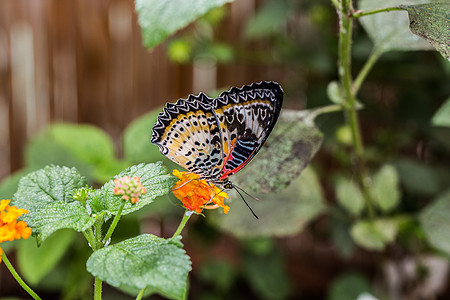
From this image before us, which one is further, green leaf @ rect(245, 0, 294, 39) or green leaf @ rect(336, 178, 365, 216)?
green leaf @ rect(245, 0, 294, 39)

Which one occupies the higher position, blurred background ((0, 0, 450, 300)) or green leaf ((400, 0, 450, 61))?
green leaf ((400, 0, 450, 61))

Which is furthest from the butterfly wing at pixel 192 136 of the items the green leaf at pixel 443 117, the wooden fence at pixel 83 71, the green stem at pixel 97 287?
the wooden fence at pixel 83 71

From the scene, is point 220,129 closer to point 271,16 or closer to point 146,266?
point 146,266

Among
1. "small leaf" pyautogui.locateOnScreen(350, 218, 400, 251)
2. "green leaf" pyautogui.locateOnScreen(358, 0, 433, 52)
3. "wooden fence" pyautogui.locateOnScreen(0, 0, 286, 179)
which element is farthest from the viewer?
"wooden fence" pyautogui.locateOnScreen(0, 0, 286, 179)

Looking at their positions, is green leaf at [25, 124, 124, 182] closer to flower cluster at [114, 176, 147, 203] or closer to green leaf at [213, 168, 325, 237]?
green leaf at [213, 168, 325, 237]

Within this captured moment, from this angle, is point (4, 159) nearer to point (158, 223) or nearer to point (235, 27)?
point (158, 223)

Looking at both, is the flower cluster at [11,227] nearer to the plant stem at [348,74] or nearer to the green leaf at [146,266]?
the green leaf at [146,266]

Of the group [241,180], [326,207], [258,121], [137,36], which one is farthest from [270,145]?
[137,36]

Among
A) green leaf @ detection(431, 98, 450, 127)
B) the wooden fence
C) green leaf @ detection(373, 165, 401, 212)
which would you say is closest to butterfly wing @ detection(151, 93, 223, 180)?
green leaf @ detection(431, 98, 450, 127)
